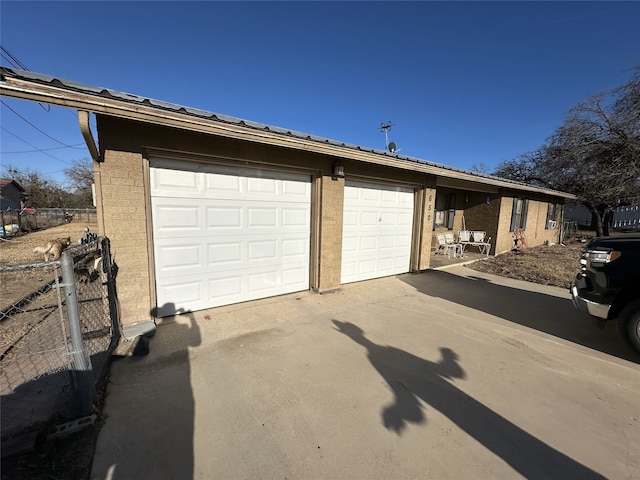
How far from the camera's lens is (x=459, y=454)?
77.9 inches

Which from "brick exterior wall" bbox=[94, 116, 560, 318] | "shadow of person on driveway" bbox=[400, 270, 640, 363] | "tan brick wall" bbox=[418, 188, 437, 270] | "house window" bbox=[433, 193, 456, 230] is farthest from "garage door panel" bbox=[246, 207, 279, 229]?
"house window" bbox=[433, 193, 456, 230]

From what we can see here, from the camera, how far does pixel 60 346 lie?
3324 mm

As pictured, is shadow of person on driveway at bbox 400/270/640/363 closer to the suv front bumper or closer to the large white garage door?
the suv front bumper

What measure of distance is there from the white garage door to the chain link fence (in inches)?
168

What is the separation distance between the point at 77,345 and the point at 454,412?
3.09 metres

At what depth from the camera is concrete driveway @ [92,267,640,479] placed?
75.2 inches

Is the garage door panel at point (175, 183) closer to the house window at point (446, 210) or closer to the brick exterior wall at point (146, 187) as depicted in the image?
the brick exterior wall at point (146, 187)

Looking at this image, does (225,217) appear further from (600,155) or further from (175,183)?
(600,155)

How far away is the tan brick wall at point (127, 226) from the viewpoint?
357cm

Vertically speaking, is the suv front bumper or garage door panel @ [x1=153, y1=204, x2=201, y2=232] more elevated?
garage door panel @ [x1=153, y1=204, x2=201, y2=232]

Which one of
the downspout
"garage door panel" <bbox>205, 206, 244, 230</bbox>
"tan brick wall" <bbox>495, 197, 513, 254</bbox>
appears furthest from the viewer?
"tan brick wall" <bbox>495, 197, 513, 254</bbox>

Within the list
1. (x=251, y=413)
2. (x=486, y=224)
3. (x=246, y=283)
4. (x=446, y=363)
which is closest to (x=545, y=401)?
(x=446, y=363)

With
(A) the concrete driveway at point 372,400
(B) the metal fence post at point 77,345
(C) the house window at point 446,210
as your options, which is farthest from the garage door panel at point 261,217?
(C) the house window at point 446,210

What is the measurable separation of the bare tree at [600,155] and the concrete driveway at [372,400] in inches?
631
